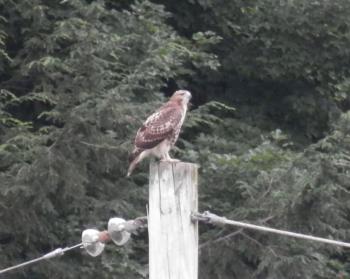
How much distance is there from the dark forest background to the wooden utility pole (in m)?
4.07

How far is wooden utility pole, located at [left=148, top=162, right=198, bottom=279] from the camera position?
5.50 meters

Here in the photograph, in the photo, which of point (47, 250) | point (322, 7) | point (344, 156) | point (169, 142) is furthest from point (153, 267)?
point (322, 7)

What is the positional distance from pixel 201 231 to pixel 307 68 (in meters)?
2.25

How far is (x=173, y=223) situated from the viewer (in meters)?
5.50

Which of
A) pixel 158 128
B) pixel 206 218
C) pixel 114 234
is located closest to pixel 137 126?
pixel 158 128

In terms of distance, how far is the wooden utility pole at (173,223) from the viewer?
5.50 m

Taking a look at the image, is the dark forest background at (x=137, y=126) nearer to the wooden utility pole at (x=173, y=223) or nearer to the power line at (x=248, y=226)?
the power line at (x=248, y=226)

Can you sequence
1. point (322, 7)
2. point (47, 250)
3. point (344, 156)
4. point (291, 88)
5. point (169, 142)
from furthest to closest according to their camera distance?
point (291, 88)
point (322, 7)
point (47, 250)
point (344, 156)
point (169, 142)

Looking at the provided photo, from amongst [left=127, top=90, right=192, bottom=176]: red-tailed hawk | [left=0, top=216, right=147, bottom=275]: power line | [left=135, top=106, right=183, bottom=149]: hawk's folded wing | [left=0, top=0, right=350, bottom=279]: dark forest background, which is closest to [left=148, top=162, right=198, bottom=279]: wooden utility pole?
[left=0, top=216, right=147, bottom=275]: power line

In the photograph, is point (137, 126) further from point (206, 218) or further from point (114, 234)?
point (206, 218)

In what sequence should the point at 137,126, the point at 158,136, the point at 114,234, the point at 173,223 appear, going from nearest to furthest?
the point at 173,223
the point at 114,234
the point at 158,136
the point at 137,126

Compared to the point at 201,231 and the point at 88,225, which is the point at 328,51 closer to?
the point at 201,231

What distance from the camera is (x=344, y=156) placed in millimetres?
9531

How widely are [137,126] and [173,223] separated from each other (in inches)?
183
